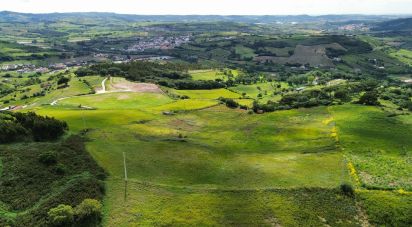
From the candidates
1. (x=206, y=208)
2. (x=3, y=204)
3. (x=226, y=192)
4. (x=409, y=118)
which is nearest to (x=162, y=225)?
(x=206, y=208)

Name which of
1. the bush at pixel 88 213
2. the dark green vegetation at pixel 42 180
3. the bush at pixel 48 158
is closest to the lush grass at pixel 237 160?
the bush at pixel 88 213

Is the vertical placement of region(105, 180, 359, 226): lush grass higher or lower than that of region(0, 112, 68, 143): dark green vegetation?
lower

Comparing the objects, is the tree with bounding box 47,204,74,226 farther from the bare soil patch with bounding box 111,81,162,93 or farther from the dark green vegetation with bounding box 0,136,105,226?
the bare soil patch with bounding box 111,81,162,93

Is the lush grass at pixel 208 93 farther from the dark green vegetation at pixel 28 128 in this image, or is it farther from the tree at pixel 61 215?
the tree at pixel 61 215

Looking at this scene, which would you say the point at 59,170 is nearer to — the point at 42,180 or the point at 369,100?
the point at 42,180

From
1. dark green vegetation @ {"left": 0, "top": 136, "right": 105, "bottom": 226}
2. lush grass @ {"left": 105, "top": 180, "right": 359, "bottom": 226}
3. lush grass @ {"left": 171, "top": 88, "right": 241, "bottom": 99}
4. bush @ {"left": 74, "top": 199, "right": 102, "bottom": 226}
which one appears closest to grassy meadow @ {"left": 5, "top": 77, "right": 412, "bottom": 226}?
lush grass @ {"left": 105, "top": 180, "right": 359, "bottom": 226}
